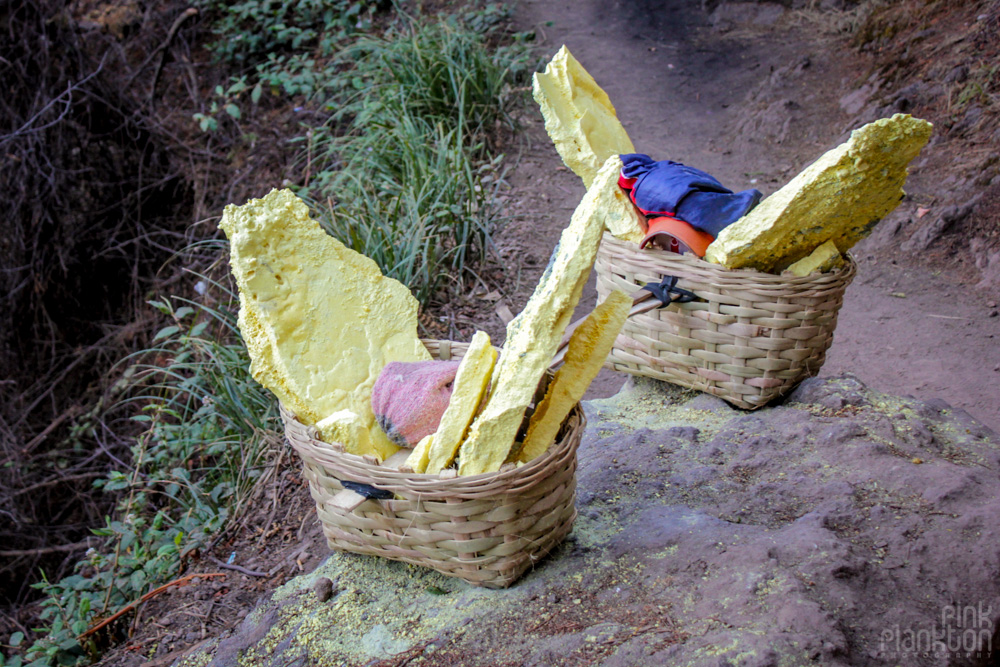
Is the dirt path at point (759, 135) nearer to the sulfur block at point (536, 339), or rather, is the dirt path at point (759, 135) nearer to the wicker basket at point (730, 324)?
the wicker basket at point (730, 324)

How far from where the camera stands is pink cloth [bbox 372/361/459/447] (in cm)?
140

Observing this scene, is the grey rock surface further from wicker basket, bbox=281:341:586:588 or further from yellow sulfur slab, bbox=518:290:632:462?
yellow sulfur slab, bbox=518:290:632:462

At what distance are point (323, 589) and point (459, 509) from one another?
43cm

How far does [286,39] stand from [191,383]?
384 cm

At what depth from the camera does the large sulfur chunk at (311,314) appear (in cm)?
147

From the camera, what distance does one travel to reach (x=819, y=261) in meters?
1.81

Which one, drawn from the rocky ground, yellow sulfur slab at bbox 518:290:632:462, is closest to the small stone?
the rocky ground

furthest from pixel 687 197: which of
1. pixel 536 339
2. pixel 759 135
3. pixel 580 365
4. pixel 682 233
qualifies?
pixel 759 135

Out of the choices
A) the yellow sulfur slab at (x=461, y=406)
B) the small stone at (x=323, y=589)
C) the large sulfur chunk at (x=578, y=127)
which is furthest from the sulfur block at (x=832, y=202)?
the small stone at (x=323, y=589)

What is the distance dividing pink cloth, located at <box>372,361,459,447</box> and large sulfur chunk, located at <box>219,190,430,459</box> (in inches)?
2.3

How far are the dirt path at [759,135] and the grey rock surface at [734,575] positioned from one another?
0.74m

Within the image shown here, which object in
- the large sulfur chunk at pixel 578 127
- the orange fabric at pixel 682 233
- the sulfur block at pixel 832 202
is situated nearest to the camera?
the sulfur block at pixel 832 202

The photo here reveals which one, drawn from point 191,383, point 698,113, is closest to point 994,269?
point 698,113

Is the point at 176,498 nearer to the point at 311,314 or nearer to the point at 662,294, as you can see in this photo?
the point at 311,314
